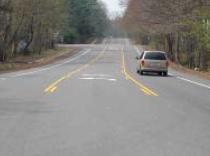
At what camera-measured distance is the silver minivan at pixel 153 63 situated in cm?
3744

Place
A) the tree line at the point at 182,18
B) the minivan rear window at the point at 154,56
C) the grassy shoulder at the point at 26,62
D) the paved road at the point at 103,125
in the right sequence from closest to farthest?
the paved road at the point at 103,125 < the minivan rear window at the point at 154,56 < the tree line at the point at 182,18 < the grassy shoulder at the point at 26,62

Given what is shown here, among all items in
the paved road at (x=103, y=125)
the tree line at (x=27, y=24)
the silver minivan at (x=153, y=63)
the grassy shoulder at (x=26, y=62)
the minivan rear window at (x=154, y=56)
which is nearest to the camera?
the paved road at (x=103, y=125)

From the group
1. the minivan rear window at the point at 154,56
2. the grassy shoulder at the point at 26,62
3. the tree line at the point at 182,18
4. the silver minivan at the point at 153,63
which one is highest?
the tree line at the point at 182,18

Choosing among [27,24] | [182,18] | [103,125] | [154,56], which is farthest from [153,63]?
[27,24]

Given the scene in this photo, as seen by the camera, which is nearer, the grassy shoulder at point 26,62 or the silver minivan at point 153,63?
the silver minivan at point 153,63

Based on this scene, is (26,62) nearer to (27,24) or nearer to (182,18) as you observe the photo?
(27,24)

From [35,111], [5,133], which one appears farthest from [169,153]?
[35,111]

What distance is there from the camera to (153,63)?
37.5 metres

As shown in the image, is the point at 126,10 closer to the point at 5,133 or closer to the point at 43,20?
the point at 43,20

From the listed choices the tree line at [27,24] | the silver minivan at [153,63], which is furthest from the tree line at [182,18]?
the tree line at [27,24]

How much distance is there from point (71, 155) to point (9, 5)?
4685 centimetres

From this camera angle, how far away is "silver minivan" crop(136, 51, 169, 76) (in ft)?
123

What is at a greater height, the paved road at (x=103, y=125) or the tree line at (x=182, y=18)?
the tree line at (x=182, y=18)

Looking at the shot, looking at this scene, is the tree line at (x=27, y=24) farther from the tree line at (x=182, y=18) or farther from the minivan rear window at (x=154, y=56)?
the minivan rear window at (x=154, y=56)
